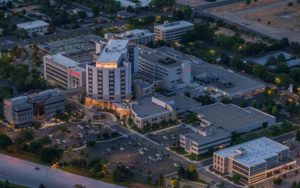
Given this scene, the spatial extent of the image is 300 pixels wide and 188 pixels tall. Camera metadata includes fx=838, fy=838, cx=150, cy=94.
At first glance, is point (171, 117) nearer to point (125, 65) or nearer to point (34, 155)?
point (125, 65)

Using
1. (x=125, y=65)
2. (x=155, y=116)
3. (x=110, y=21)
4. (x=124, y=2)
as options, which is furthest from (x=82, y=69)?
(x=124, y=2)

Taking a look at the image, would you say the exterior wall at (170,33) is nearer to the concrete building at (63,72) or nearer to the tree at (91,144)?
the concrete building at (63,72)

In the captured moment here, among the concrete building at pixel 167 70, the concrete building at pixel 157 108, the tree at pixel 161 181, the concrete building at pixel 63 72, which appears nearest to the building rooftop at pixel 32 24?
the concrete building at pixel 63 72

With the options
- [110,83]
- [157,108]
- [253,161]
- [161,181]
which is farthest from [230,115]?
[161,181]

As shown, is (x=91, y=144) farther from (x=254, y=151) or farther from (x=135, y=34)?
(x=135, y=34)

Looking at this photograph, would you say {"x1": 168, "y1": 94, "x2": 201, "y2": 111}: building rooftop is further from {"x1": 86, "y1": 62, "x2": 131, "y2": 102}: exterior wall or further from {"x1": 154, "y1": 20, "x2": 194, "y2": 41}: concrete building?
{"x1": 154, "y1": 20, "x2": 194, "y2": 41}: concrete building

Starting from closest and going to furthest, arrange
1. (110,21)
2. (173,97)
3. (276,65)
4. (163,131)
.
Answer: (163,131)
(173,97)
(276,65)
(110,21)
